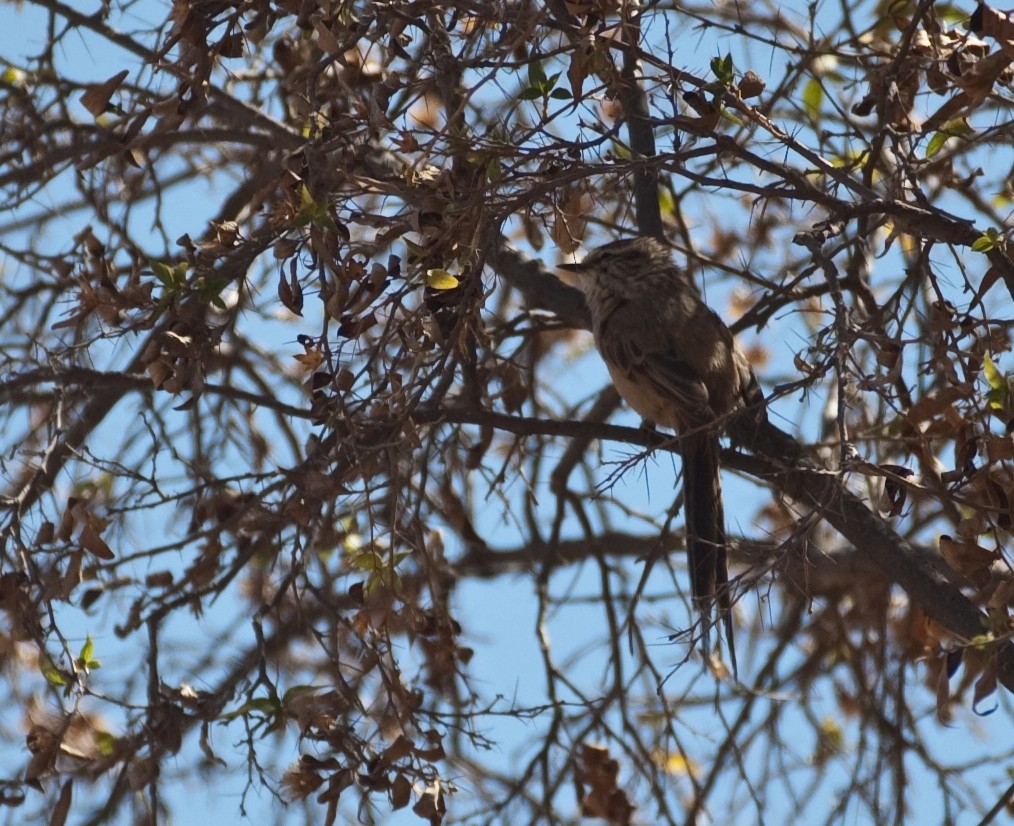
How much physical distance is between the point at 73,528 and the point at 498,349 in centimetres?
261

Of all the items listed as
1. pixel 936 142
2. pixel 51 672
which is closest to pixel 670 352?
pixel 936 142

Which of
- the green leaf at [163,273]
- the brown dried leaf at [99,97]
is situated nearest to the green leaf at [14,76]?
the brown dried leaf at [99,97]

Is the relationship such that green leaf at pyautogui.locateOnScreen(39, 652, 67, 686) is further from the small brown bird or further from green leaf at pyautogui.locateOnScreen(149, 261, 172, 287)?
the small brown bird

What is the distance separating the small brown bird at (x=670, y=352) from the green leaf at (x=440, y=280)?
2213mm

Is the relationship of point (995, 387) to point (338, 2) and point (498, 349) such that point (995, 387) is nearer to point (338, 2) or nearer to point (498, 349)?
point (338, 2)

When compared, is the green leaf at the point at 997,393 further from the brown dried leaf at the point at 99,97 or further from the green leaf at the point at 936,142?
the brown dried leaf at the point at 99,97

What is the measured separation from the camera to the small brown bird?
6.43 metres

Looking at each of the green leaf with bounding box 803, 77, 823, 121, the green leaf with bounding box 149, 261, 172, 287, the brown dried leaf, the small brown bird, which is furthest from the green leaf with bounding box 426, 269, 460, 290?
the green leaf with bounding box 803, 77, 823, 121

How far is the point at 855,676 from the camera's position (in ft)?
23.7

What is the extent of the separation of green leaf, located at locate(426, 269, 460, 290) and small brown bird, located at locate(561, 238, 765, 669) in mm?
2213

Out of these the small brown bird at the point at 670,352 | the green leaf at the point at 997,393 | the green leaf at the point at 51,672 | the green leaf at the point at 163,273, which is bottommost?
the green leaf at the point at 51,672

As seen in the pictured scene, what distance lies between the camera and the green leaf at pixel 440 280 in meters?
4.35

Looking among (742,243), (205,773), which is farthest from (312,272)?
(742,243)

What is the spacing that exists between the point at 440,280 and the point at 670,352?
2878mm
